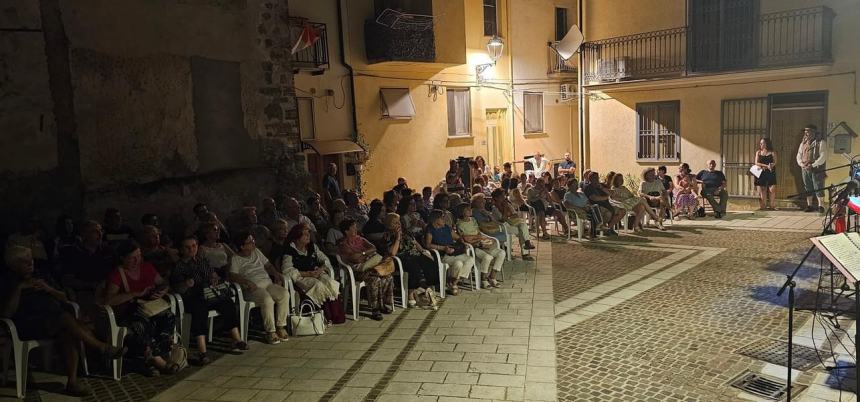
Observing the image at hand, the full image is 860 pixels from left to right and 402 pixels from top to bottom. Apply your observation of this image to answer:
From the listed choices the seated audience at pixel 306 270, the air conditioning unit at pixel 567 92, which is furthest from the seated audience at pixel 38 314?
the air conditioning unit at pixel 567 92

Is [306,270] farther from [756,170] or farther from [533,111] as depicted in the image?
[533,111]

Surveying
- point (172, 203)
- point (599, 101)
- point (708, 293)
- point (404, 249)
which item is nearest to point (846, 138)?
point (599, 101)

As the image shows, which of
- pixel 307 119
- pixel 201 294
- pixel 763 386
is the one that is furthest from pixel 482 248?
pixel 307 119

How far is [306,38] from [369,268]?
7.26 meters

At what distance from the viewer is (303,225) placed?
6914mm

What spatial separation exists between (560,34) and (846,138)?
395 inches

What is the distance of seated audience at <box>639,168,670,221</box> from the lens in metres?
12.4

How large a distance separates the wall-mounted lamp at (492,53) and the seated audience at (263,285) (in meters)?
12.4

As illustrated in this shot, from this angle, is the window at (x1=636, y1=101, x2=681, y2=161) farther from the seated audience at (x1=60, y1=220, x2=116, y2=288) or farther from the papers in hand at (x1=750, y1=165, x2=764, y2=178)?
the seated audience at (x1=60, y1=220, x2=116, y2=288)

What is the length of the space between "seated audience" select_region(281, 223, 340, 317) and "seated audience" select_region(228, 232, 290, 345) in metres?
0.18

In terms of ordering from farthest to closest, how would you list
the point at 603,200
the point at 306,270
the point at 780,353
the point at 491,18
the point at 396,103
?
1. the point at 491,18
2. the point at 396,103
3. the point at 603,200
4. the point at 306,270
5. the point at 780,353

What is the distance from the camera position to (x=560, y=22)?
68.8 ft

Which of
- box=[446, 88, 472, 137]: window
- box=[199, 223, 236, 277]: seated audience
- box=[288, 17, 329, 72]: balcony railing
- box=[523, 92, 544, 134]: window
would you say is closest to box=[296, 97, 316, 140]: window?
box=[288, 17, 329, 72]: balcony railing

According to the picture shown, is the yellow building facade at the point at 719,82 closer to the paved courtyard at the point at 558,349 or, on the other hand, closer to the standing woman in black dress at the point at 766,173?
the standing woman in black dress at the point at 766,173
